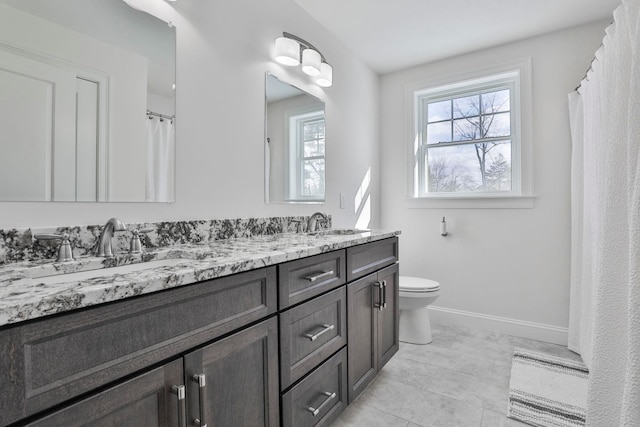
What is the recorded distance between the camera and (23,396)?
0.57 meters

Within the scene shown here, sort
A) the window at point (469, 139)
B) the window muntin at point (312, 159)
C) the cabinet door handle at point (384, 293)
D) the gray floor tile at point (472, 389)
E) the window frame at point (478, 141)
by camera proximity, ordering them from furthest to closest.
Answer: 1. the window at point (469, 139)
2. the window frame at point (478, 141)
3. the window muntin at point (312, 159)
4. the cabinet door handle at point (384, 293)
5. the gray floor tile at point (472, 389)

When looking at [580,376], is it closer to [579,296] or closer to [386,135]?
[579,296]

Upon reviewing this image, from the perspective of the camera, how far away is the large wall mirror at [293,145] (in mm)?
2006

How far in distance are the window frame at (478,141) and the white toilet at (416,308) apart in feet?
2.79

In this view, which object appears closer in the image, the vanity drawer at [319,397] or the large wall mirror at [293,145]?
the vanity drawer at [319,397]

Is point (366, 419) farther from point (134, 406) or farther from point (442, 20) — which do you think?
point (442, 20)

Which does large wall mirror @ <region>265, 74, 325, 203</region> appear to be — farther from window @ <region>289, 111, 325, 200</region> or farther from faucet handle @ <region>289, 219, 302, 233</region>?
faucet handle @ <region>289, 219, 302, 233</region>

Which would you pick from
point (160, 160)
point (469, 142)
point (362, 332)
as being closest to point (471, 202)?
point (469, 142)

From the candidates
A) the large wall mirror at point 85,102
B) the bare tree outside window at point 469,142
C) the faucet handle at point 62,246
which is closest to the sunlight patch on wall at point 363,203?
the bare tree outside window at point 469,142

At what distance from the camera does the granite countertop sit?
1.94 feet

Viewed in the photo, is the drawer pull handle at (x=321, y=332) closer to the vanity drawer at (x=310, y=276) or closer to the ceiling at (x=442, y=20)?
the vanity drawer at (x=310, y=276)

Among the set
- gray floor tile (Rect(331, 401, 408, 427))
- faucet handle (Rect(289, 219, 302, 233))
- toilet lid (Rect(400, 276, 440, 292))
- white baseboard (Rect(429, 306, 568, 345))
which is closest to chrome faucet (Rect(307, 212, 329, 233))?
faucet handle (Rect(289, 219, 302, 233))

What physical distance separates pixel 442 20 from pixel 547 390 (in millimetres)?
2451

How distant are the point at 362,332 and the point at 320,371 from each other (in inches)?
16.2
